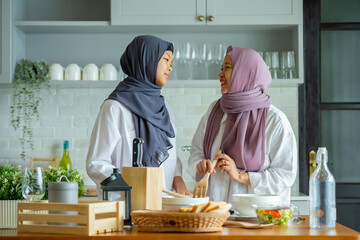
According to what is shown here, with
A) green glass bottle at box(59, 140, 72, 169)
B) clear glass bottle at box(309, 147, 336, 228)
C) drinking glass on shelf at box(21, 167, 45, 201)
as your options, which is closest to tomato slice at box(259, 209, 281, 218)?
clear glass bottle at box(309, 147, 336, 228)

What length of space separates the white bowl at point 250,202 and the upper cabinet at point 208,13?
243 centimetres

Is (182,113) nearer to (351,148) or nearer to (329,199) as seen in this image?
(351,148)

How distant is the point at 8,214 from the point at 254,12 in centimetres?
287

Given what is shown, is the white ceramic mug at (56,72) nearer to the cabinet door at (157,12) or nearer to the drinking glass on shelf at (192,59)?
the cabinet door at (157,12)

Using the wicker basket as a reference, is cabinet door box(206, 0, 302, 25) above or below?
above

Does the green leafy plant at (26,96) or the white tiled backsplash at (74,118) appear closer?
the green leafy plant at (26,96)

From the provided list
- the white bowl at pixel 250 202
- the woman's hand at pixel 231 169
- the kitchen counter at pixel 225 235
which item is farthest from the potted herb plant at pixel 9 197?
the woman's hand at pixel 231 169

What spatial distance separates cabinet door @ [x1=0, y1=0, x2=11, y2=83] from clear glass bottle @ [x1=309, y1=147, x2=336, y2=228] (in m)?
2.99

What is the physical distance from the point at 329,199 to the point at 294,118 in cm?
264

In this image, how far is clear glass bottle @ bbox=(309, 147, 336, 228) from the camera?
1905 mm

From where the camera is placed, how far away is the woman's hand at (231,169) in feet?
8.77

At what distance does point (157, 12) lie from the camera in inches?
171

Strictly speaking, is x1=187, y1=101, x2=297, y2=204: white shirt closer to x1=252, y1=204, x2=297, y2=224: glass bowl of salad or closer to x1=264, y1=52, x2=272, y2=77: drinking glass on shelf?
x1=252, y1=204, x2=297, y2=224: glass bowl of salad

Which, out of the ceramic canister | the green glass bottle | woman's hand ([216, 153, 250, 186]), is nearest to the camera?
the ceramic canister
